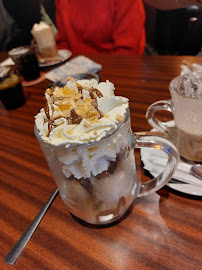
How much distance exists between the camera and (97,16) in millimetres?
1692

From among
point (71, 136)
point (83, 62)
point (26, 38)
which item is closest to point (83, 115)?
point (71, 136)

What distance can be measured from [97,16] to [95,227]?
1668mm

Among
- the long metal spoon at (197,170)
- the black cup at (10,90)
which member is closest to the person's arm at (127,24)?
the black cup at (10,90)

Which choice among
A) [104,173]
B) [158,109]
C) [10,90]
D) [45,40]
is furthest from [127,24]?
[104,173]

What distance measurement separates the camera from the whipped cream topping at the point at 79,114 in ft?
1.08

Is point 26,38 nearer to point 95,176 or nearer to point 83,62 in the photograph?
point 83,62

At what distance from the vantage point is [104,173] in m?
0.35

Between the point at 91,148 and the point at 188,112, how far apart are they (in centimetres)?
25

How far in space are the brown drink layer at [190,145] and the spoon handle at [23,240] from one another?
319 mm

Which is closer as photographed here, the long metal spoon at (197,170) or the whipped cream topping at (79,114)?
the whipped cream topping at (79,114)

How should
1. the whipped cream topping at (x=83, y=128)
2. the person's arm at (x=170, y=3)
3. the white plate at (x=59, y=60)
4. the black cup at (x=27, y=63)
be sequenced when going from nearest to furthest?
1. the whipped cream topping at (x=83, y=128)
2. the black cup at (x=27, y=63)
3. the white plate at (x=59, y=60)
4. the person's arm at (x=170, y=3)

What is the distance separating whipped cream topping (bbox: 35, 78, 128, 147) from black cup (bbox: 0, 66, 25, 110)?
22.4 inches

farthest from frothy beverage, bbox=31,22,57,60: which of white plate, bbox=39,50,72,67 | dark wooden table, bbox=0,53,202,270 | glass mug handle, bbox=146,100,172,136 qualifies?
glass mug handle, bbox=146,100,172,136

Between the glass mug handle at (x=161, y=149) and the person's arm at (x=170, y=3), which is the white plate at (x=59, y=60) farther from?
the glass mug handle at (x=161, y=149)
